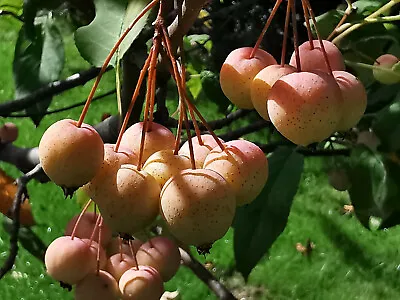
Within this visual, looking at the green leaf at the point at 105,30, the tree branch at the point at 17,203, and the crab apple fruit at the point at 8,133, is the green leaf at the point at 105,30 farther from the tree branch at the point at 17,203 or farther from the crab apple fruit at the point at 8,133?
the crab apple fruit at the point at 8,133

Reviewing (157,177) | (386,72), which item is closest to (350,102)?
(157,177)

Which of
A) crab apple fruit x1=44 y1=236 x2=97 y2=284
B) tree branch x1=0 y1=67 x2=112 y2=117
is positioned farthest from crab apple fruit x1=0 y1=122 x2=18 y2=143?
crab apple fruit x1=44 y1=236 x2=97 y2=284

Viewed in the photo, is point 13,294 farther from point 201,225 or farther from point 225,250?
point 201,225

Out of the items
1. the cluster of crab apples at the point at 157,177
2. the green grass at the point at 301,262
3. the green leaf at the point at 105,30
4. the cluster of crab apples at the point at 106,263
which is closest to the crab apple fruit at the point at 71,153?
the cluster of crab apples at the point at 157,177

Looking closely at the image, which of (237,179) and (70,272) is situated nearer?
(237,179)

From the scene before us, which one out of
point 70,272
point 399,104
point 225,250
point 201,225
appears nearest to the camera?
point 201,225

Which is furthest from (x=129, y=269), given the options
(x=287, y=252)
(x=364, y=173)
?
(x=287, y=252)
